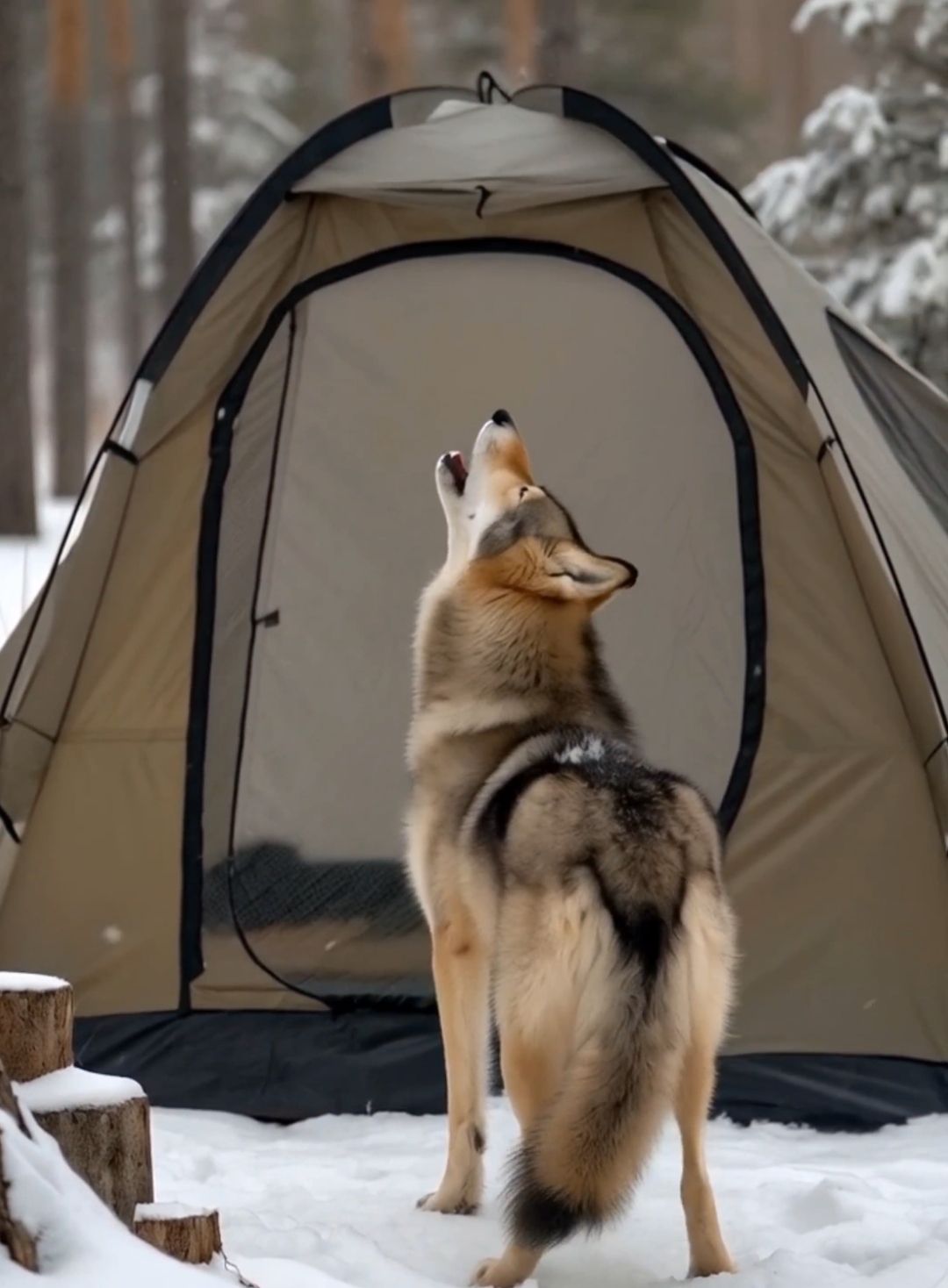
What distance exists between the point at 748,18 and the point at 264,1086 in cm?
2669

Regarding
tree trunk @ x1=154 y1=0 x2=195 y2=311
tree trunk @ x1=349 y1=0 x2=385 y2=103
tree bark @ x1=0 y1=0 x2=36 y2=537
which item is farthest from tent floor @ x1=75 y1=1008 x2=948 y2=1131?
tree trunk @ x1=154 y1=0 x2=195 y2=311

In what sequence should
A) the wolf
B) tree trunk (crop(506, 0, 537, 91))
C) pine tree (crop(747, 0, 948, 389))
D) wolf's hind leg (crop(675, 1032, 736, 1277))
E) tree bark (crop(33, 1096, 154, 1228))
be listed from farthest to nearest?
1. tree trunk (crop(506, 0, 537, 91))
2. pine tree (crop(747, 0, 948, 389))
3. wolf's hind leg (crop(675, 1032, 736, 1277))
4. the wolf
5. tree bark (crop(33, 1096, 154, 1228))

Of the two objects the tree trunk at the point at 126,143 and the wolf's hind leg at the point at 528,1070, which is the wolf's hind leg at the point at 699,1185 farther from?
the tree trunk at the point at 126,143

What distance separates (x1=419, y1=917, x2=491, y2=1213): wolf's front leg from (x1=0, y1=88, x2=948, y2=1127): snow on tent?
838 mm

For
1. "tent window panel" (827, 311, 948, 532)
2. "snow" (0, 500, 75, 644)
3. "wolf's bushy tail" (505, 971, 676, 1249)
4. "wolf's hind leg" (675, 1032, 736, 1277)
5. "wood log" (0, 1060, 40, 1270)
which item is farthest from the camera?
"snow" (0, 500, 75, 644)

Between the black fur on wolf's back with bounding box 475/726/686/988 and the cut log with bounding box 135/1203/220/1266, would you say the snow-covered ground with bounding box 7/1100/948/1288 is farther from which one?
the black fur on wolf's back with bounding box 475/726/686/988

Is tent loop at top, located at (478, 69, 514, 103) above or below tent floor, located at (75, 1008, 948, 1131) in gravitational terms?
above

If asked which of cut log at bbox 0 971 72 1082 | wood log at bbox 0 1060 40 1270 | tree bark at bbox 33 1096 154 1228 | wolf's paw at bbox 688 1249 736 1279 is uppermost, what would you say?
cut log at bbox 0 971 72 1082

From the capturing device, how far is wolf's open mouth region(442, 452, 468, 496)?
4.25 metres

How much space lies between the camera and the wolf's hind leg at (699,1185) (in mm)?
3312

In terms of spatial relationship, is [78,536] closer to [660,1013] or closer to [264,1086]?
[264,1086]

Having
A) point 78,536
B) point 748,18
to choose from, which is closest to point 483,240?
point 78,536

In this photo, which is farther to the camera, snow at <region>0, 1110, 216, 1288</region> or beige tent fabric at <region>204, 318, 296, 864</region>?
beige tent fabric at <region>204, 318, 296, 864</region>

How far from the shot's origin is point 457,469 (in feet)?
14.1
